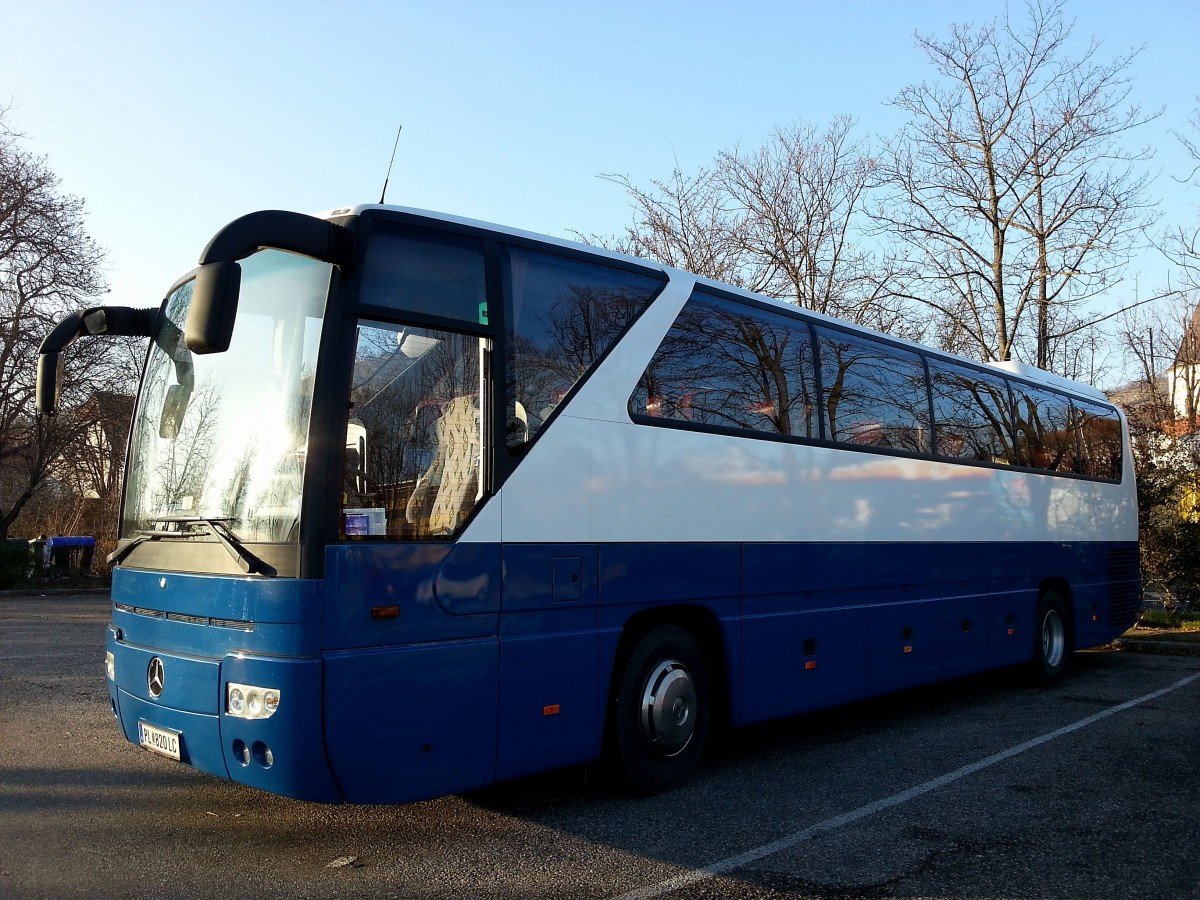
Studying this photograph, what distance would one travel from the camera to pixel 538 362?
5816mm

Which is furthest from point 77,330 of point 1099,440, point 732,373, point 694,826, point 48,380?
point 1099,440

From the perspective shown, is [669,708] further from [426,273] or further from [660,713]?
[426,273]

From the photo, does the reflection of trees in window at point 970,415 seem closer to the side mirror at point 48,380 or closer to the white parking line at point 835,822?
the white parking line at point 835,822

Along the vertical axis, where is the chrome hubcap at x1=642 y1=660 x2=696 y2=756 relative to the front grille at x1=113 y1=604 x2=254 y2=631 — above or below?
below

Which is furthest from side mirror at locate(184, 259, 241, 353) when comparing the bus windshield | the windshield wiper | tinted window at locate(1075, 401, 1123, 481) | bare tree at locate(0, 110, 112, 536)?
bare tree at locate(0, 110, 112, 536)

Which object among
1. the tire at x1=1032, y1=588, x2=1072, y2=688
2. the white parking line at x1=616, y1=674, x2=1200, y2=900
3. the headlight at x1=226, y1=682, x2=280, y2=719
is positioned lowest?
the white parking line at x1=616, y1=674, x2=1200, y2=900

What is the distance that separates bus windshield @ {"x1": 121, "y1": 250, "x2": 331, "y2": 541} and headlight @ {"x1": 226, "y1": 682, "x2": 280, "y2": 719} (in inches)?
28.1

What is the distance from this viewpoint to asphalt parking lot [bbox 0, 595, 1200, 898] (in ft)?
15.6

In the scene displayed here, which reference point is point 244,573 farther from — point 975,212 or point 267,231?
point 975,212

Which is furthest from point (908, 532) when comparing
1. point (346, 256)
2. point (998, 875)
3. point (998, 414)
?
point (346, 256)

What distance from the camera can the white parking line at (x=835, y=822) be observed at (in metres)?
4.77

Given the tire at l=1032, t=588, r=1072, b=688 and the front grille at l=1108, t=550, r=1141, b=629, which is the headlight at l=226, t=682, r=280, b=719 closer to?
the tire at l=1032, t=588, r=1072, b=688

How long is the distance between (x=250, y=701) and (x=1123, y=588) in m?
11.8

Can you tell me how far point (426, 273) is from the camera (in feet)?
17.6
